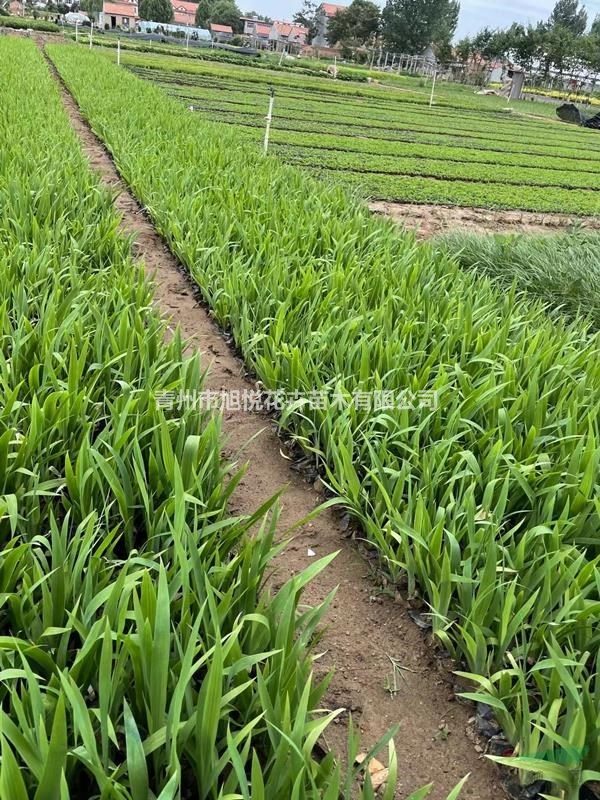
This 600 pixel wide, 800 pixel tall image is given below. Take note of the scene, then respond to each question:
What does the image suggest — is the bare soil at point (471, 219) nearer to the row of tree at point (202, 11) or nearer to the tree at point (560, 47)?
the tree at point (560, 47)

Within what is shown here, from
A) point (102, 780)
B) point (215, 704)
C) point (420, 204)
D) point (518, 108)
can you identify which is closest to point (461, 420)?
point (215, 704)

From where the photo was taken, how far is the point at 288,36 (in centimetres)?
6053

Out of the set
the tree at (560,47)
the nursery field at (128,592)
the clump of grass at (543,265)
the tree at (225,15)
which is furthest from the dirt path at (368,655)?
the tree at (225,15)

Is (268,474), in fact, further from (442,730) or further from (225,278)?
(225,278)

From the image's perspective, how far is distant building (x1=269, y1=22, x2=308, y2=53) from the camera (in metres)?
63.8

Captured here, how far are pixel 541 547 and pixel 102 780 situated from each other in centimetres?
125

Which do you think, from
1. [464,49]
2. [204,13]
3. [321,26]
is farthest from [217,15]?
[464,49]

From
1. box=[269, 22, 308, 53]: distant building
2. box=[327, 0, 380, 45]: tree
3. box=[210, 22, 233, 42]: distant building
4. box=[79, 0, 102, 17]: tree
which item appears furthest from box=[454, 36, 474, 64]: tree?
box=[79, 0, 102, 17]: tree

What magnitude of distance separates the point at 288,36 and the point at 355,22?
6.28m

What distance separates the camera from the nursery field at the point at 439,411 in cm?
158

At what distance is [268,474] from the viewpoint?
2.54m

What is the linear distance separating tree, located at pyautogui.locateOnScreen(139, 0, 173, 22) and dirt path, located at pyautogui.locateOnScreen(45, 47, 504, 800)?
78.4m

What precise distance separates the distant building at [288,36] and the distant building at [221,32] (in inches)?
175

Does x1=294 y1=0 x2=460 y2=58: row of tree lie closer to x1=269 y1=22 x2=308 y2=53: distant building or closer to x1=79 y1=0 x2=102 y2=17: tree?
x1=269 y1=22 x2=308 y2=53: distant building
